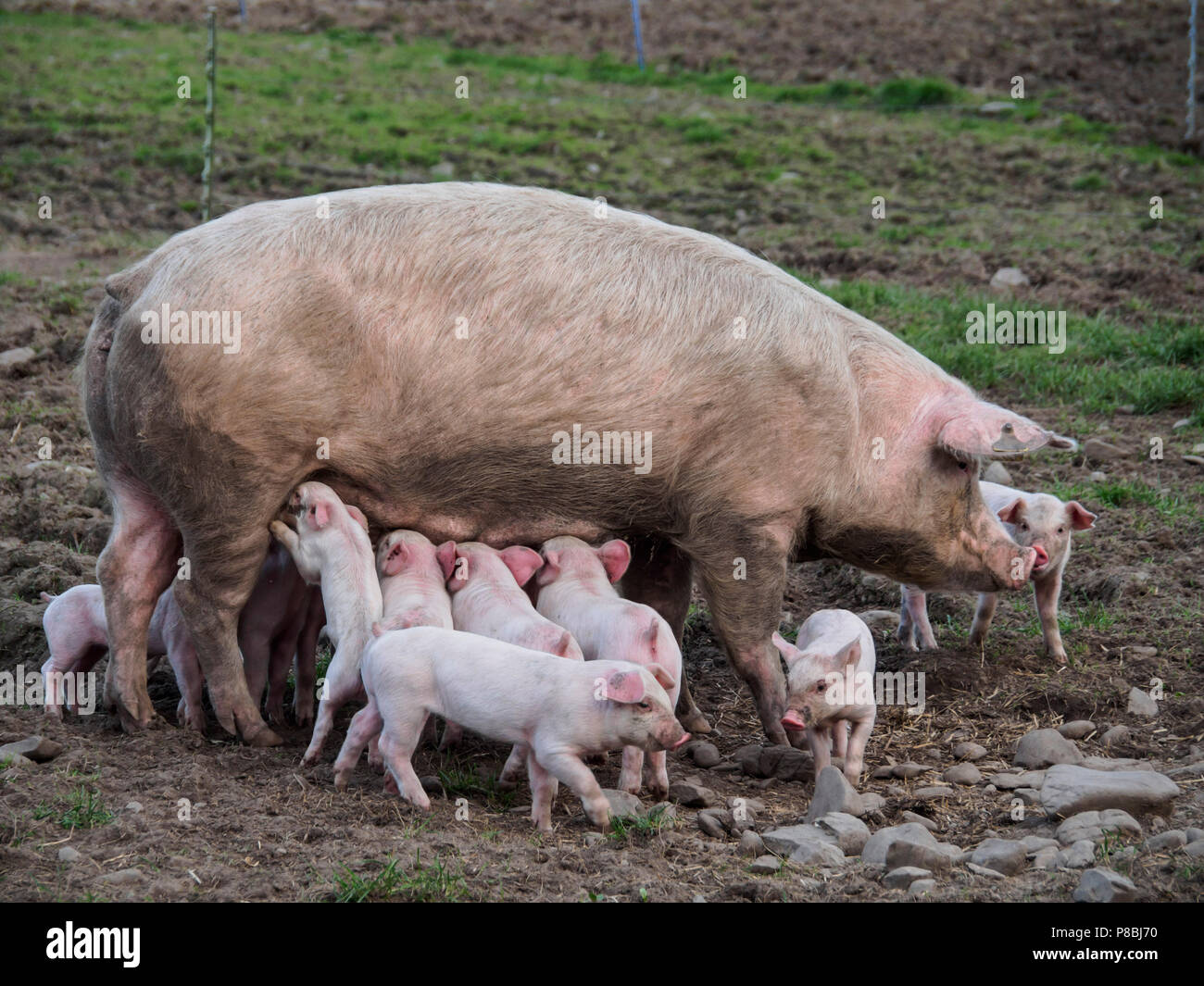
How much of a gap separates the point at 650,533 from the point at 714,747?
83cm

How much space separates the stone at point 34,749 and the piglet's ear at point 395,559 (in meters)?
1.24

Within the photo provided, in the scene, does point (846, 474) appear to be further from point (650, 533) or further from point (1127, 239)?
point (1127, 239)

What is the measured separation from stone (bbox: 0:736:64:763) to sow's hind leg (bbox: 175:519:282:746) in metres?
0.56

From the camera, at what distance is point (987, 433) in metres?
5.25

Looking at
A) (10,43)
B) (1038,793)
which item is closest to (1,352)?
(1038,793)

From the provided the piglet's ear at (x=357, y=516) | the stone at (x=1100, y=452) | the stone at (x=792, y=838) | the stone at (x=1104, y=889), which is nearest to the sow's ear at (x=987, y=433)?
the stone at (x=792, y=838)

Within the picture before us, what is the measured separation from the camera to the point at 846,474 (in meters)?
5.25

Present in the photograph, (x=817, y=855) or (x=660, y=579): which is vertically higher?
(x=660, y=579)

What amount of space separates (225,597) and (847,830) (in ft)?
7.47

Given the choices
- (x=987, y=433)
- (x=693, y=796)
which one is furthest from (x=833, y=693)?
(x=987, y=433)

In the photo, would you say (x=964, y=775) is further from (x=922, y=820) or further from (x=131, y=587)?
(x=131, y=587)

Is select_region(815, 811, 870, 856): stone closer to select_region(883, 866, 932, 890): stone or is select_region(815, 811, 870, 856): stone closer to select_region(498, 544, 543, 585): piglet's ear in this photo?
select_region(883, 866, 932, 890): stone

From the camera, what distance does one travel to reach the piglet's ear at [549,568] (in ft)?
16.7

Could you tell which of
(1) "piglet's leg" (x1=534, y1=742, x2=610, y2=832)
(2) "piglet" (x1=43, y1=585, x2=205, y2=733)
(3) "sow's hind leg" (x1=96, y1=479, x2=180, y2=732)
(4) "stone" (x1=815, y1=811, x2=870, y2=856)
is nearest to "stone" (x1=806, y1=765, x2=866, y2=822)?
(4) "stone" (x1=815, y1=811, x2=870, y2=856)
